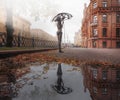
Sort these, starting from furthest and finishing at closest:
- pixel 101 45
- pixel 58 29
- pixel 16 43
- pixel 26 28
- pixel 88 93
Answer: pixel 26 28 → pixel 101 45 → pixel 16 43 → pixel 58 29 → pixel 88 93

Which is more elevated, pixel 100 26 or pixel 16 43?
pixel 100 26

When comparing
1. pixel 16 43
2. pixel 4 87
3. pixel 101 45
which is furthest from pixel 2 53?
pixel 101 45

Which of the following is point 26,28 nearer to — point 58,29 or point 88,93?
point 58,29

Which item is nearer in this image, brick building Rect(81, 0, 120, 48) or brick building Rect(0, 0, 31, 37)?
brick building Rect(0, 0, 31, 37)

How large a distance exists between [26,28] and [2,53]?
57534 millimetres

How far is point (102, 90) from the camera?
2.23 meters

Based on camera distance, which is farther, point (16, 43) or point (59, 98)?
point (16, 43)

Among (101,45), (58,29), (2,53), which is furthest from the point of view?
(101,45)

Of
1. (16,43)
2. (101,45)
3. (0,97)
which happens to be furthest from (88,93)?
(101,45)

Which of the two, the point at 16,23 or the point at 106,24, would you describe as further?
the point at 16,23

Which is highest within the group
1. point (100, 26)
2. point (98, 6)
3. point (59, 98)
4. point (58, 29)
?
point (98, 6)

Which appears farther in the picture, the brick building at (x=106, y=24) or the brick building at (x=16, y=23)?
the brick building at (x=106, y=24)

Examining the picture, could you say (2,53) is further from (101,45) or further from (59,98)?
(101,45)

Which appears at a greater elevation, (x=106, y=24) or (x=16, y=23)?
(x=16, y=23)
